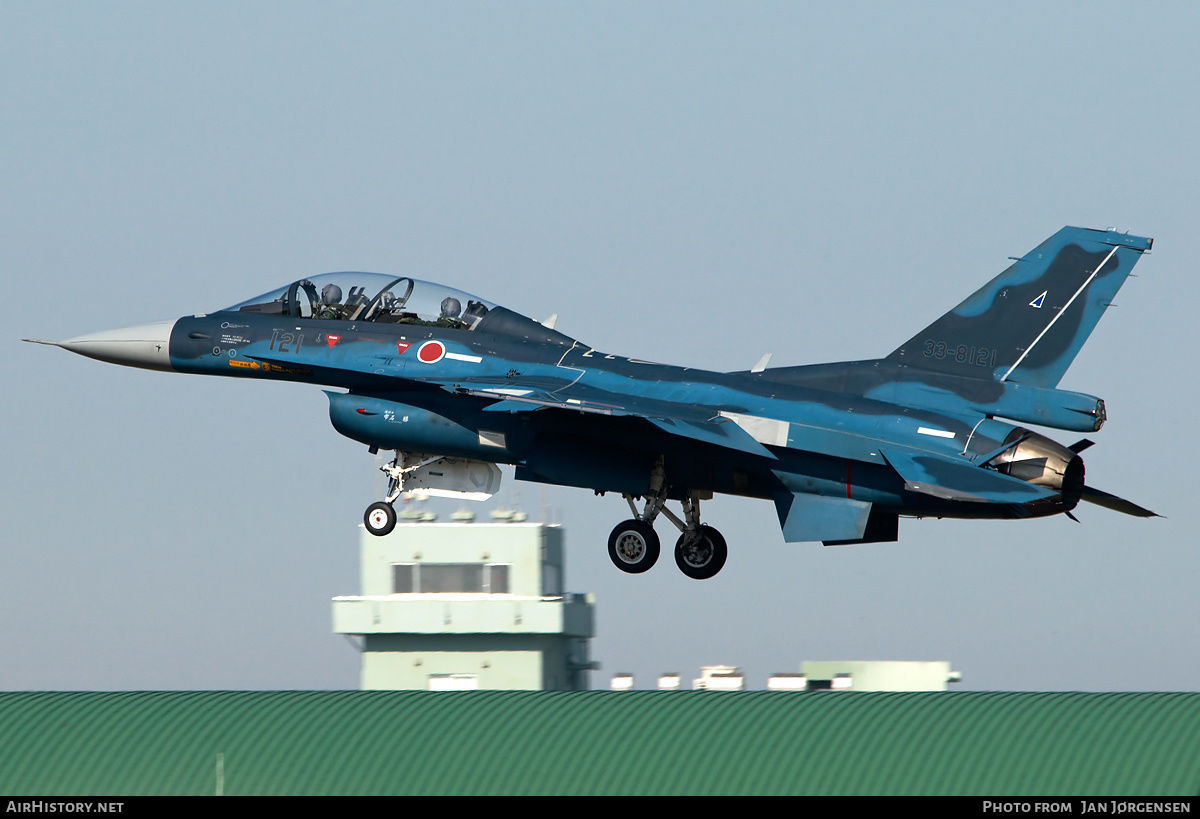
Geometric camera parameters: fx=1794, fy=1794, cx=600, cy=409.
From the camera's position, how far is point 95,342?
27.6 meters

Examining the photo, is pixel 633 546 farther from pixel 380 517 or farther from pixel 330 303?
pixel 330 303

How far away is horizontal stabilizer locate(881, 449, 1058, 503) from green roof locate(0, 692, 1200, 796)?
3.05 metres

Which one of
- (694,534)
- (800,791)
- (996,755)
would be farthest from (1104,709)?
(694,534)

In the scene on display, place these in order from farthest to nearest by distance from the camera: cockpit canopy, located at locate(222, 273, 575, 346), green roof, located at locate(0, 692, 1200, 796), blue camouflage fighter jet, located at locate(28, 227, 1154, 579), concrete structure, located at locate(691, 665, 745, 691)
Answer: concrete structure, located at locate(691, 665, 745, 691) → cockpit canopy, located at locate(222, 273, 575, 346) → blue camouflage fighter jet, located at locate(28, 227, 1154, 579) → green roof, located at locate(0, 692, 1200, 796)

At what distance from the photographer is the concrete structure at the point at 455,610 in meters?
50.5

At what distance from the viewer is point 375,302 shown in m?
26.7

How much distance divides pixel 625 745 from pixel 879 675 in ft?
84.3

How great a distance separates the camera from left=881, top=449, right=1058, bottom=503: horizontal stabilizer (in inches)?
902

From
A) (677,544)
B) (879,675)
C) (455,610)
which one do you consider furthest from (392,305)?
(879,675)

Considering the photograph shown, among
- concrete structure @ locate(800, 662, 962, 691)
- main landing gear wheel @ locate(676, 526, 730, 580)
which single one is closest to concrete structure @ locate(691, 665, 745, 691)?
concrete structure @ locate(800, 662, 962, 691)

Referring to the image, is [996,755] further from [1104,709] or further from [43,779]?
[43,779]

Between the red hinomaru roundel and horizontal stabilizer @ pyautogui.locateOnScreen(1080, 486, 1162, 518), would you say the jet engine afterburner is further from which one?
the red hinomaru roundel

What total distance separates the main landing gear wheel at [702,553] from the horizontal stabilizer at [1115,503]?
17.0 feet
